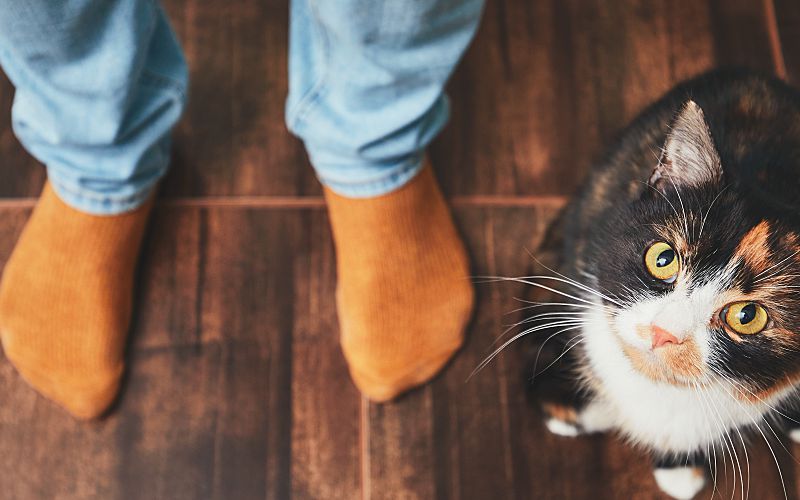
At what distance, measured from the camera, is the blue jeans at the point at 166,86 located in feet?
2.55

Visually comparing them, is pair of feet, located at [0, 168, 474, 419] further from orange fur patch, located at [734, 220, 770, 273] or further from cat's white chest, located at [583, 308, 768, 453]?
orange fur patch, located at [734, 220, 770, 273]

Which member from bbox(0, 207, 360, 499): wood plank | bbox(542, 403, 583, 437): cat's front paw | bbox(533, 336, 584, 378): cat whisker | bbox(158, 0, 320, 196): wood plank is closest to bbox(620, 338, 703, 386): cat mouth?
bbox(533, 336, 584, 378): cat whisker

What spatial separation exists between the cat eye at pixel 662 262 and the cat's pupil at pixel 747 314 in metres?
0.07

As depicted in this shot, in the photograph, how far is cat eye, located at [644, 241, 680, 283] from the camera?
2.51ft

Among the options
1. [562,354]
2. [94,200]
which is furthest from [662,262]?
[94,200]

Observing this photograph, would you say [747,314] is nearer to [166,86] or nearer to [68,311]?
[166,86]

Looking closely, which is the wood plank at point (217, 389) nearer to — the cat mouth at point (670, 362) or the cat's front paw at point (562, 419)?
the cat's front paw at point (562, 419)

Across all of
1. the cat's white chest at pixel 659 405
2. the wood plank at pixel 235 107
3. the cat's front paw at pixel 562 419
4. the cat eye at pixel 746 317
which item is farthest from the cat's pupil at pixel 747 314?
the wood plank at pixel 235 107

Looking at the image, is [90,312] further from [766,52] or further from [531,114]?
[766,52]

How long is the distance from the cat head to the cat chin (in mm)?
53

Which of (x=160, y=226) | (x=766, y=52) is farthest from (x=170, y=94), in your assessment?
(x=766, y=52)

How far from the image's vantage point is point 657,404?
2.98ft

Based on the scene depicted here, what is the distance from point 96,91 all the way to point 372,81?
306 mm

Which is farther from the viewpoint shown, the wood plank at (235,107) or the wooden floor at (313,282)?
the wood plank at (235,107)
